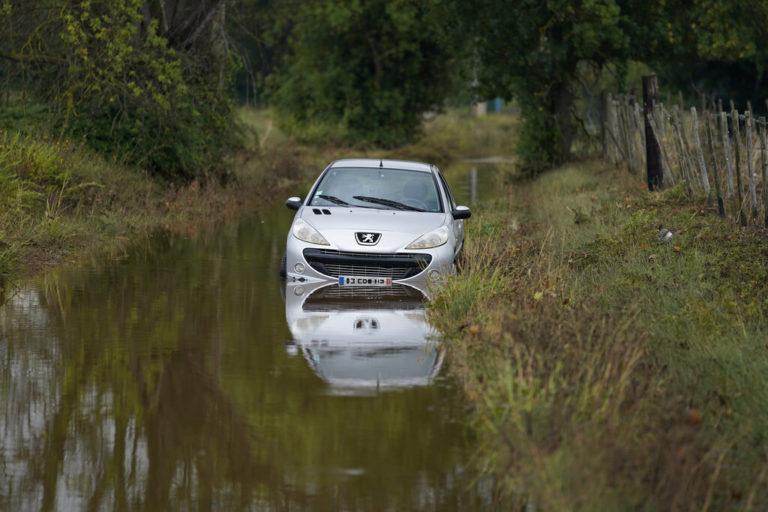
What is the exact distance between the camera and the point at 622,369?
26.2 feet

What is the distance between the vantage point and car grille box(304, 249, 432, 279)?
13.6m

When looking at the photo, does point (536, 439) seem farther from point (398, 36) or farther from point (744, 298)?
point (398, 36)

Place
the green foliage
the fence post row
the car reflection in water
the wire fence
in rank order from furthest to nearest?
the green foliage → the fence post row → the wire fence → the car reflection in water

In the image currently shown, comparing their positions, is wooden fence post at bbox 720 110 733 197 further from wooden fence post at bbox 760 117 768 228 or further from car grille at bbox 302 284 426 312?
car grille at bbox 302 284 426 312

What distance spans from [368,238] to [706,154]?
12357mm

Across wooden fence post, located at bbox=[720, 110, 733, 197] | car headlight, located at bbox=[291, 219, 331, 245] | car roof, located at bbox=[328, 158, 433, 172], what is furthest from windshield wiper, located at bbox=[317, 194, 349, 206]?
wooden fence post, located at bbox=[720, 110, 733, 197]

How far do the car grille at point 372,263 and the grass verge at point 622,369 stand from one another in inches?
43.8

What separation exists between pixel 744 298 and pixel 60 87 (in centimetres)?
1586

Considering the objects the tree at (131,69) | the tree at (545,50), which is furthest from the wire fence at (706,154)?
the tree at (131,69)

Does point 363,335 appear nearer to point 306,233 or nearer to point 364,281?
point 364,281

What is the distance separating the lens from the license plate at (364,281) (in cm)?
1367

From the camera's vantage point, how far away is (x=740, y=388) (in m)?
8.00

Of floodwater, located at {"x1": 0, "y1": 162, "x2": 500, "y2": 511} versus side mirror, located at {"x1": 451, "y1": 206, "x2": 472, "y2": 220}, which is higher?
side mirror, located at {"x1": 451, "y1": 206, "x2": 472, "y2": 220}

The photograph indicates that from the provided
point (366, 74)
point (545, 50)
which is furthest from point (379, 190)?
point (366, 74)
